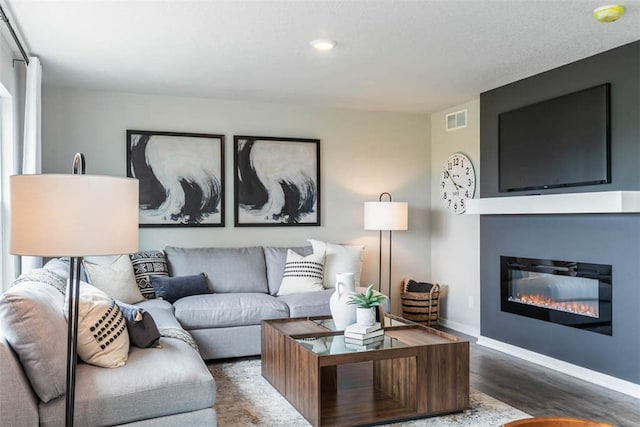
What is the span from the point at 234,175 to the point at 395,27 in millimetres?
2659

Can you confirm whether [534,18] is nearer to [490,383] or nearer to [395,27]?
[395,27]

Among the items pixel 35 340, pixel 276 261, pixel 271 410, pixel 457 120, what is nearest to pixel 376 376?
pixel 271 410

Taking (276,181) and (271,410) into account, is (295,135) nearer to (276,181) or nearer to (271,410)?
(276,181)

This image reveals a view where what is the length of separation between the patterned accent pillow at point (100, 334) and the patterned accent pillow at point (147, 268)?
197cm

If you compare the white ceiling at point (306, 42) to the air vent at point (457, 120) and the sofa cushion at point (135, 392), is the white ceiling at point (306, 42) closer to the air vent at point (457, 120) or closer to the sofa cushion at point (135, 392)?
the air vent at point (457, 120)

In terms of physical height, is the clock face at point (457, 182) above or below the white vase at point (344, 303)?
above

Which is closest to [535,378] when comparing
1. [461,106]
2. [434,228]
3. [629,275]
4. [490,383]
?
[490,383]

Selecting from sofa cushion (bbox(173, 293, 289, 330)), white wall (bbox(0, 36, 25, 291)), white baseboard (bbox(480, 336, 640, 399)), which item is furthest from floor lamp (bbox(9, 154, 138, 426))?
white baseboard (bbox(480, 336, 640, 399))

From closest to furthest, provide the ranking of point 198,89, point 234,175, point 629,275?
point 629,275, point 198,89, point 234,175

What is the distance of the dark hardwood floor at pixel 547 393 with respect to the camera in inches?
132

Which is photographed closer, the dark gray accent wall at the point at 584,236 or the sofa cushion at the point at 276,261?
the dark gray accent wall at the point at 584,236

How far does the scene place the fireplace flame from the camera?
412 centimetres

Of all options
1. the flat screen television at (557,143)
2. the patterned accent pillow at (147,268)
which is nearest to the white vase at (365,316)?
the flat screen television at (557,143)

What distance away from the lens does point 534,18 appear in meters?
3.26
